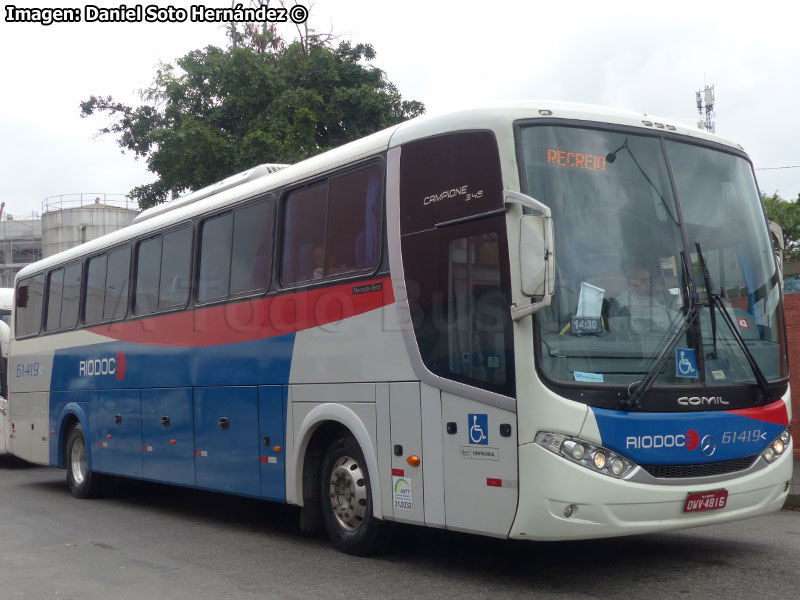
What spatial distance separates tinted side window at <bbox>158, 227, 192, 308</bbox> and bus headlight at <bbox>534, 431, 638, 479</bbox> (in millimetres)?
5771

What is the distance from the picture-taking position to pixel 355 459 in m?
8.19

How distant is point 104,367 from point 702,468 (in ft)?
28.7

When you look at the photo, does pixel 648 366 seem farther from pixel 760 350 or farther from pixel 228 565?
pixel 228 565

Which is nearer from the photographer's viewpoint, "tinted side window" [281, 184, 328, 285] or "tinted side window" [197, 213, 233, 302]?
"tinted side window" [281, 184, 328, 285]

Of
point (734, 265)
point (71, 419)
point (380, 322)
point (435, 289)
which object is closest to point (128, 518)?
point (71, 419)

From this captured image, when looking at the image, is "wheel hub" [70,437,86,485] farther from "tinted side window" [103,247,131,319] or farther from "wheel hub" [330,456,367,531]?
"wheel hub" [330,456,367,531]

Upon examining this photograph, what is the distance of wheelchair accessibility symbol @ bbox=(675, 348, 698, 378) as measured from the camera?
664 centimetres

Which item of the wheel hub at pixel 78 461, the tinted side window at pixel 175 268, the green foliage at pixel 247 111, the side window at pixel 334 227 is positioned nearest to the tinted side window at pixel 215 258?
the tinted side window at pixel 175 268

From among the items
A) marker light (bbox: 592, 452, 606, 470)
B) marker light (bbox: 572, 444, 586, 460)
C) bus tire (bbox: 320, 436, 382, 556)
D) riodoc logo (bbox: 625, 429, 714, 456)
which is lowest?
bus tire (bbox: 320, 436, 382, 556)

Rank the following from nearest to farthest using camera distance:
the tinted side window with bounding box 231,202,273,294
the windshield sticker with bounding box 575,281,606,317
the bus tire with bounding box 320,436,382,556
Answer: the windshield sticker with bounding box 575,281,606,317, the bus tire with bounding box 320,436,382,556, the tinted side window with bounding box 231,202,273,294

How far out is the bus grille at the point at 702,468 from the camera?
649 centimetres

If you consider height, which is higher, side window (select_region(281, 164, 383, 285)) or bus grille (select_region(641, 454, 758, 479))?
side window (select_region(281, 164, 383, 285))

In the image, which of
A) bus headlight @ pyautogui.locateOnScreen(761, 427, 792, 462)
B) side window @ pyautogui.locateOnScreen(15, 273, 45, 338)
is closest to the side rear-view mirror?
bus headlight @ pyautogui.locateOnScreen(761, 427, 792, 462)

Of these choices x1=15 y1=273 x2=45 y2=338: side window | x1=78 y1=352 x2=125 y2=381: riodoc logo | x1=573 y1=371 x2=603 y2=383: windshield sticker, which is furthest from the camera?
x1=15 y1=273 x2=45 y2=338: side window
